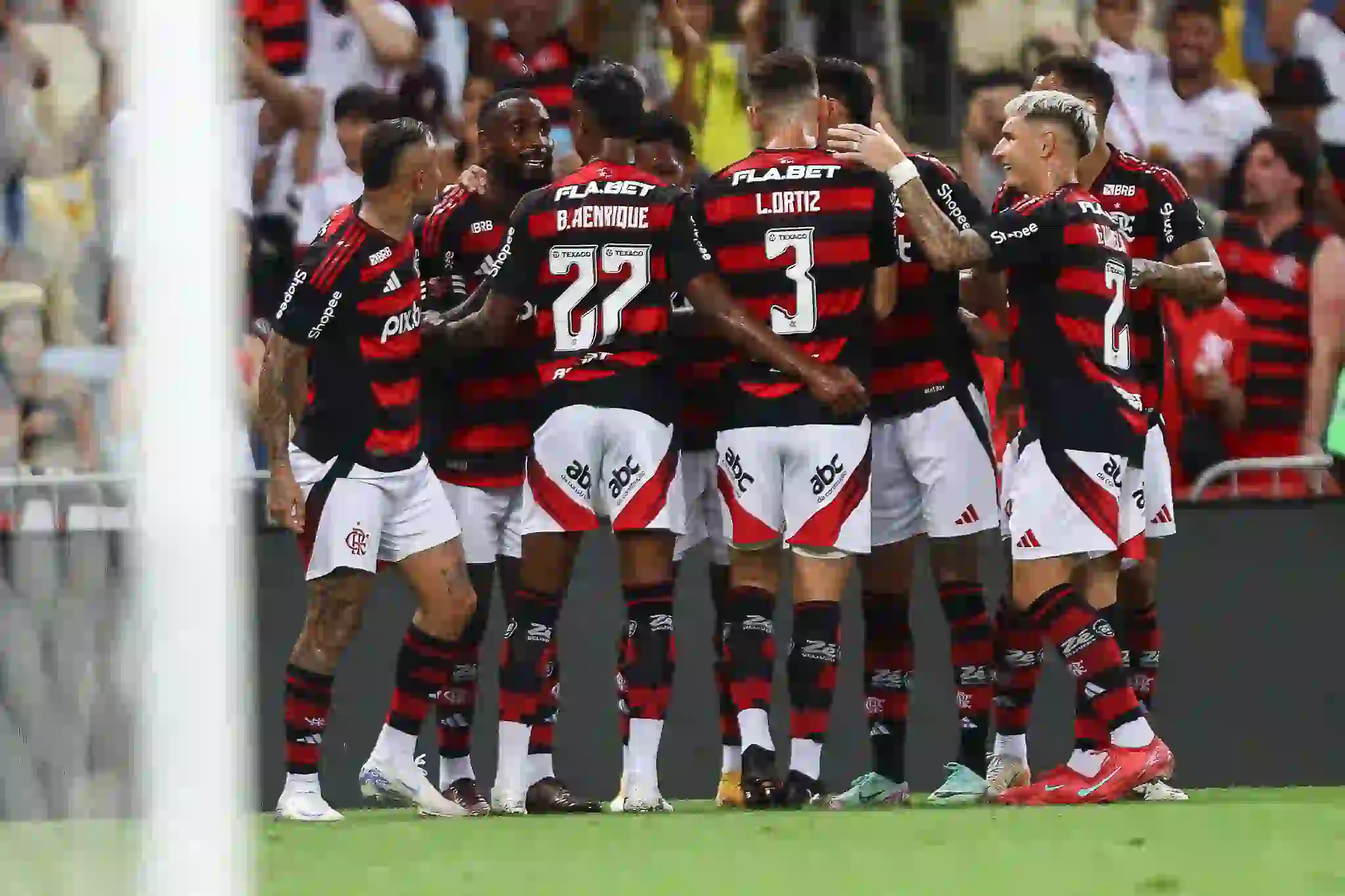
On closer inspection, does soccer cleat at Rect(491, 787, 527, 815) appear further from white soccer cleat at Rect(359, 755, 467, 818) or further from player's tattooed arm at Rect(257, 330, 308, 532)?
player's tattooed arm at Rect(257, 330, 308, 532)

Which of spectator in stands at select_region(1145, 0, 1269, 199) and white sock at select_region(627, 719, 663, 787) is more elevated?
spectator in stands at select_region(1145, 0, 1269, 199)

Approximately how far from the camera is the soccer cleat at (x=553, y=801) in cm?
693

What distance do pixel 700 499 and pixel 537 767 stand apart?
0.92 m

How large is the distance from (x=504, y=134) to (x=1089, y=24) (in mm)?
3055

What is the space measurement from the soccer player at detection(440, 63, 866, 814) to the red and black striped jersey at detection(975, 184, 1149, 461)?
0.51m

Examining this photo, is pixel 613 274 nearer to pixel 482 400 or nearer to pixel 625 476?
pixel 625 476

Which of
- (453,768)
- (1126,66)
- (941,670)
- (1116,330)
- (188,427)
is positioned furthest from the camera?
(1126,66)

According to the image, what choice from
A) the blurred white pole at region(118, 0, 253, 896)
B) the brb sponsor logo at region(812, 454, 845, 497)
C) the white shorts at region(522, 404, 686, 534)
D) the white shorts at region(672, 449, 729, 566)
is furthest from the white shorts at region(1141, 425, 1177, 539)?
the blurred white pole at region(118, 0, 253, 896)

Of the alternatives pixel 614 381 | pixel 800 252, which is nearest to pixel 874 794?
pixel 614 381

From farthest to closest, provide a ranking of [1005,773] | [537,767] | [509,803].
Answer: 1. [1005,773]
2. [537,767]
3. [509,803]

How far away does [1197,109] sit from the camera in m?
9.28

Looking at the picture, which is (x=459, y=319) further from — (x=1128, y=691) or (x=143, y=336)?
(x=143, y=336)

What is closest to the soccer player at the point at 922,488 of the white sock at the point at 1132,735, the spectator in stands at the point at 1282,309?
the white sock at the point at 1132,735

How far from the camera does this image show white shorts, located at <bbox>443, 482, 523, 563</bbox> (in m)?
7.31
